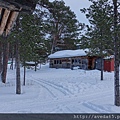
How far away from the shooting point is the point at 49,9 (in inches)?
750

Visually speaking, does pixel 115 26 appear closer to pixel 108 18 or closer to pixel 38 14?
pixel 108 18

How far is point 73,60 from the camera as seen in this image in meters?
38.3

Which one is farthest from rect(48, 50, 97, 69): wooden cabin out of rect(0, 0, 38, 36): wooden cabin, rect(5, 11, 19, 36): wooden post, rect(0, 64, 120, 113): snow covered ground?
rect(0, 0, 38, 36): wooden cabin

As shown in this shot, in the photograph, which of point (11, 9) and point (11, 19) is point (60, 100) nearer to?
point (11, 19)

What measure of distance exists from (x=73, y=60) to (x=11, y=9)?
34.9 metres

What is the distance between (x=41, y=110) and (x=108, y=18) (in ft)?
14.7

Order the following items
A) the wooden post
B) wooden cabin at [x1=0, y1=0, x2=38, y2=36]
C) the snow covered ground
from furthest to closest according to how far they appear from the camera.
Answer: the snow covered ground, the wooden post, wooden cabin at [x1=0, y1=0, x2=38, y2=36]

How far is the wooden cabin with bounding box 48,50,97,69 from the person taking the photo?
1378 inches

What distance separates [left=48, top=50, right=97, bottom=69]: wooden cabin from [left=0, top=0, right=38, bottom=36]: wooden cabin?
98.9 ft

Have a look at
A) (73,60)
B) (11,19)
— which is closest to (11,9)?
(11,19)

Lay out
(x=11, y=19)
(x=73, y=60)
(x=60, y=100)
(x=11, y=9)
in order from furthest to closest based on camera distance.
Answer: (x=73, y=60)
(x=60, y=100)
(x=11, y=19)
(x=11, y=9)

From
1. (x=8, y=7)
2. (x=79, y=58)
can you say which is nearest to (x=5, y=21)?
(x=8, y=7)

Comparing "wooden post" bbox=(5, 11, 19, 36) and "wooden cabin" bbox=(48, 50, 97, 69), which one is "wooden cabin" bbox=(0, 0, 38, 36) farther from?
"wooden cabin" bbox=(48, 50, 97, 69)

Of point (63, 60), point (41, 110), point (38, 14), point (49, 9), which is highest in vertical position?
point (49, 9)
